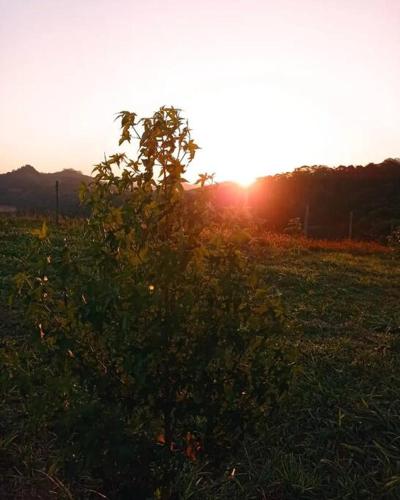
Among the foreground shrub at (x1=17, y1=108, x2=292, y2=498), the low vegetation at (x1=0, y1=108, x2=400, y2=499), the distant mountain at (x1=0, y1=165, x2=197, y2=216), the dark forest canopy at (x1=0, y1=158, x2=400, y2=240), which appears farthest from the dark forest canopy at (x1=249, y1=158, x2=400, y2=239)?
the foreground shrub at (x1=17, y1=108, x2=292, y2=498)

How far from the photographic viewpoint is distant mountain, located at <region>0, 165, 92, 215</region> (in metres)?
58.0

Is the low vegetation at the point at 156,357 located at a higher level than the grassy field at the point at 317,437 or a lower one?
higher

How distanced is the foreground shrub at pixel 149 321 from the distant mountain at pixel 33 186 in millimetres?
52470

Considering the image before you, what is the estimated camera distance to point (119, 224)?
2.59m

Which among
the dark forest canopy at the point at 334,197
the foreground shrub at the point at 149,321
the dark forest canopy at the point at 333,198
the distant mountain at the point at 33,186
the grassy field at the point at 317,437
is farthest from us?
the distant mountain at the point at 33,186

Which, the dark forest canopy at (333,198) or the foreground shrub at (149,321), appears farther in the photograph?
the dark forest canopy at (333,198)

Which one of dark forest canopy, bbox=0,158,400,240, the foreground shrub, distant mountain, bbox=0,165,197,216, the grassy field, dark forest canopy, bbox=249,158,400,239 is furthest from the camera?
distant mountain, bbox=0,165,197,216

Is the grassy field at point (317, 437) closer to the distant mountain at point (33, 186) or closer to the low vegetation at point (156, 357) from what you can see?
the low vegetation at point (156, 357)

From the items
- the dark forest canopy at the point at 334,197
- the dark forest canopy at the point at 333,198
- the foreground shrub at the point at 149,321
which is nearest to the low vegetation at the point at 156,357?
the foreground shrub at the point at 149,321

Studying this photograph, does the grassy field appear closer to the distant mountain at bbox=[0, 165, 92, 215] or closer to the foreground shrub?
the foreground shrub

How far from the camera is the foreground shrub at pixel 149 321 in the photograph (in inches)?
101

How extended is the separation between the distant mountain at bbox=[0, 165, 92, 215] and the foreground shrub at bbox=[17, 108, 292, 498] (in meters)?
52.5

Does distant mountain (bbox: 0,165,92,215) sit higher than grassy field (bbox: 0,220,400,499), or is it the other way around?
distant mountain (bbox: 0,165,92,215)

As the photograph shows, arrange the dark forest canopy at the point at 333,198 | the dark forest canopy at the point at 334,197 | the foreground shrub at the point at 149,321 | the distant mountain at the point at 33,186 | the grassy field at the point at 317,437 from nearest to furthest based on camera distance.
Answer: the foreground shrub at the point at 149,321 < the grassy field at the point at 317,437 < the dark forest canopy at the point at 333,198 < the dark forest canopy at the point at 334,197 < the distant mountain at the point at 33,186
